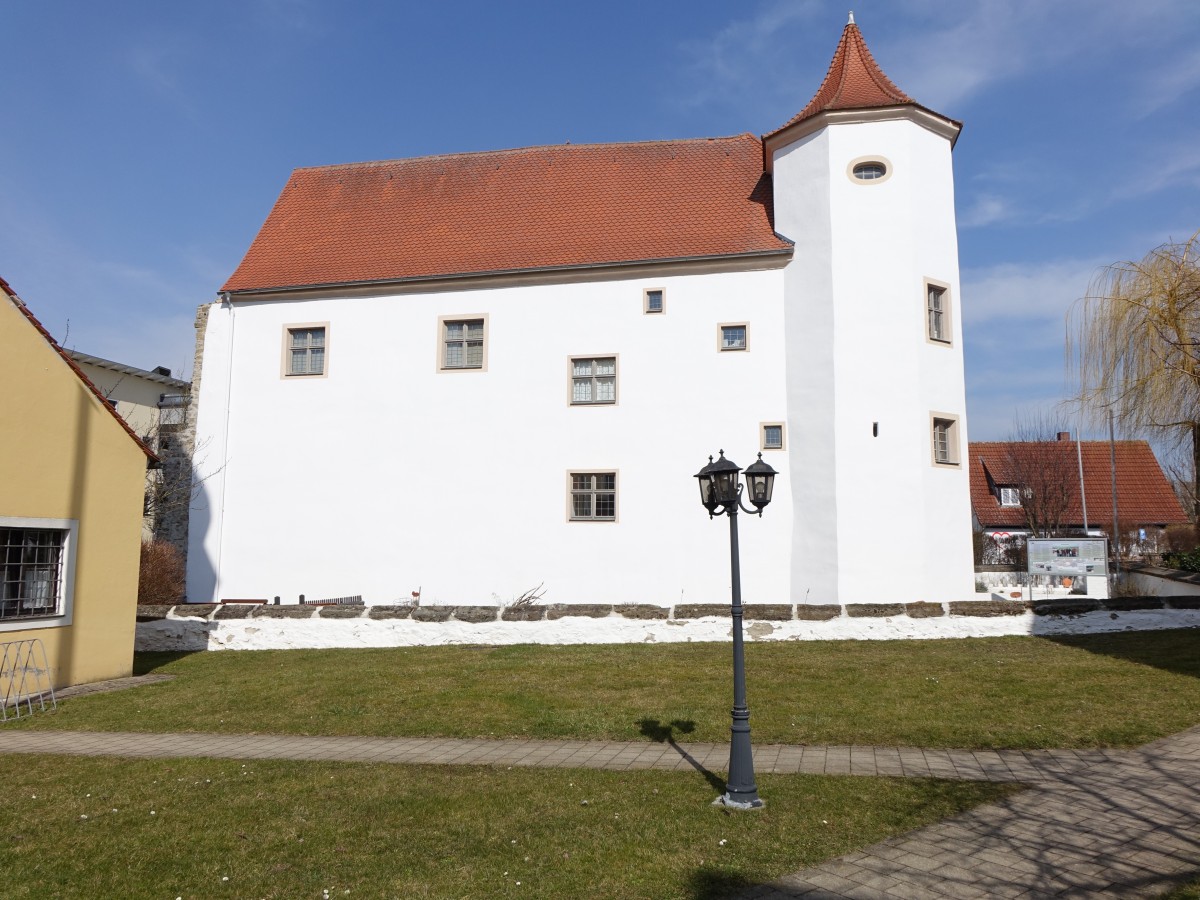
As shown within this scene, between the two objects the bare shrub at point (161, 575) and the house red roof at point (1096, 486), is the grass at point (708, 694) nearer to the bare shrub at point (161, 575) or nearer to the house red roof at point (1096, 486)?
the bare shrub at point (161, 575)

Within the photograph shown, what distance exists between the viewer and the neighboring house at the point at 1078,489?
39.5 m

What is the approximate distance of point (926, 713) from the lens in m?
9.53

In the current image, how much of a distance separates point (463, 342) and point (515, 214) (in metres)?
Result: 4.03

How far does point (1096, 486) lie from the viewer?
135ft

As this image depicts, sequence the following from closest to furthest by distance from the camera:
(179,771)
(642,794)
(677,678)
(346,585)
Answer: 1. (642,794)
2. (179,771)
3. (677,678)
4. (346,585)

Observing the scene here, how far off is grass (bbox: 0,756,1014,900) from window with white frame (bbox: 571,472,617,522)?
41.2 feet

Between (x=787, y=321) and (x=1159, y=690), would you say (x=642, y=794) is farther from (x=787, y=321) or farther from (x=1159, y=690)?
(x=787, y=321)

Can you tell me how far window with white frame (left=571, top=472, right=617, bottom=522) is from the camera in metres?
20.5

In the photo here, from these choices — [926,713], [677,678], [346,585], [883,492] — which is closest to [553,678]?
[677,678]

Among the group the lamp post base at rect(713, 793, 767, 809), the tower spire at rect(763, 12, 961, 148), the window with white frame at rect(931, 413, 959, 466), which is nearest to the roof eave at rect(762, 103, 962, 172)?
the tower spire at rect(763, 12, 961, 148)

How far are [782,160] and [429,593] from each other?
13069 millimetres

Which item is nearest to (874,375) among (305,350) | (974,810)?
(974,810)

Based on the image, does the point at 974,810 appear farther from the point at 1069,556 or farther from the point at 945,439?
the point at 945,439

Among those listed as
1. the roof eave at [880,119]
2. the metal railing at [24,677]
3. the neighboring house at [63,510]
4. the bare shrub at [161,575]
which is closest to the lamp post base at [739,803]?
the metal railing at [24,677]
